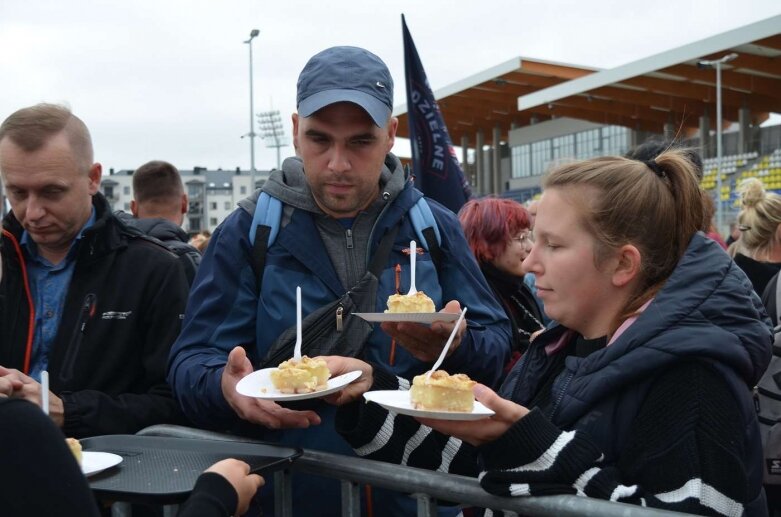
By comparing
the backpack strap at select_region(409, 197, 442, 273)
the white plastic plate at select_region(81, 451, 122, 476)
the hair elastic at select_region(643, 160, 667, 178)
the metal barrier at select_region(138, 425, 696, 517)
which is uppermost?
the hair elastic at select_region(643, 160, 667, 178)

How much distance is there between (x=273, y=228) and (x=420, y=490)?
1.11 m

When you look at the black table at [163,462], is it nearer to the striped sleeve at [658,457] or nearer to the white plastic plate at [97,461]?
the white plastic plate at [97,461]

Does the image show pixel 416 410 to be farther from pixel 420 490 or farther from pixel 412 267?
pixel 412 267

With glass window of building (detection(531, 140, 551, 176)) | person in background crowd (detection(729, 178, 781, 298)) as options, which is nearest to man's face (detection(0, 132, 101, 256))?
person in background crowd (detection(729, 178, 781, 298))

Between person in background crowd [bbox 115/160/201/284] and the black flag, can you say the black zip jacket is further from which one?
the black flag

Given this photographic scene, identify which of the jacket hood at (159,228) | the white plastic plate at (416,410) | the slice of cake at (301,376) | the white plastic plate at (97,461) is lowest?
the white plastic plate at (97,461)

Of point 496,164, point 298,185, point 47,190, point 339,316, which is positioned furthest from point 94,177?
point 496,164

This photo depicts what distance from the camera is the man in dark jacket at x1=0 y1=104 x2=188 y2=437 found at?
3160 millimetres

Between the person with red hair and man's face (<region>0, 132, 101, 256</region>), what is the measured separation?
2483 millimetres

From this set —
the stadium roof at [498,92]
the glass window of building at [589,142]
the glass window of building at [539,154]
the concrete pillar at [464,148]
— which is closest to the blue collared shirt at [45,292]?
the stadium roof at [498,92]

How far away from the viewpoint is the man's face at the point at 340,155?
285 cm

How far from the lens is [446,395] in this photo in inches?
80.3

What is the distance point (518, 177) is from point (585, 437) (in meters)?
49.3

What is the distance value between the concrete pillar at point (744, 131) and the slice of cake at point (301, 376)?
3671 cm
